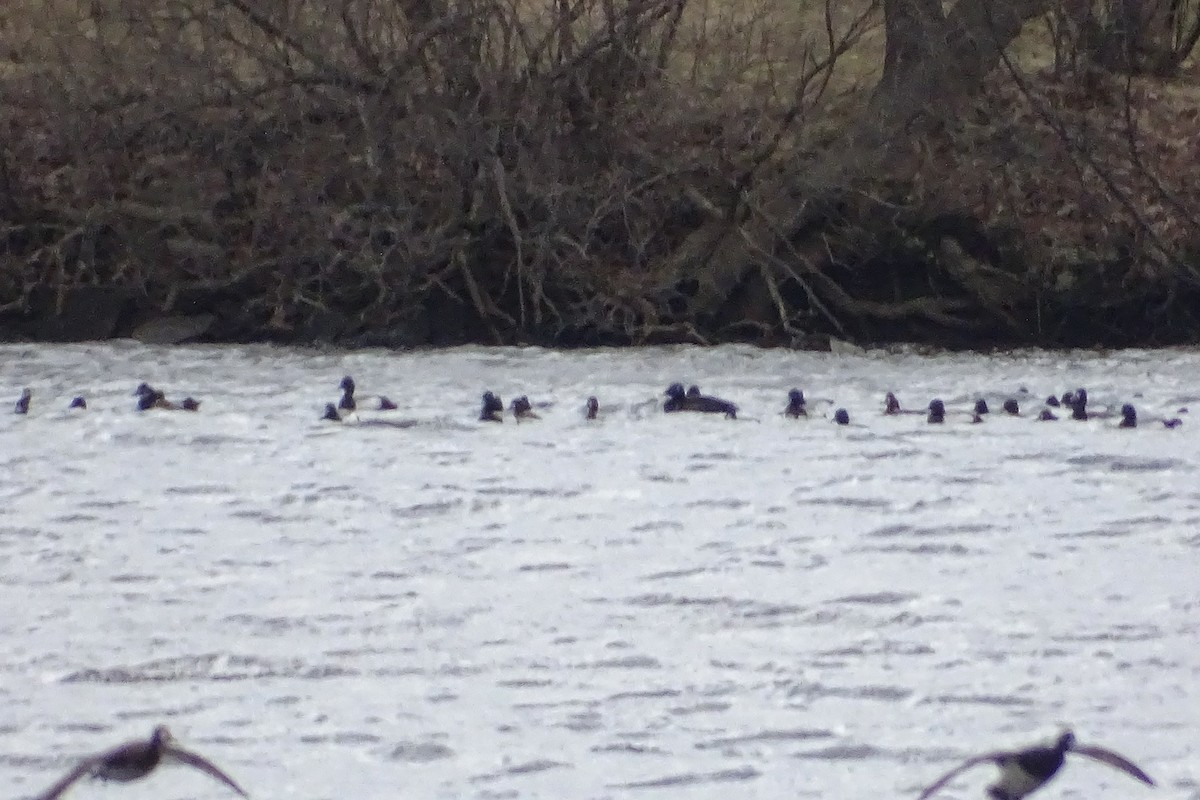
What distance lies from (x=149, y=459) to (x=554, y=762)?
149 inches

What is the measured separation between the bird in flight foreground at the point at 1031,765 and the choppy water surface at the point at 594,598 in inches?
29.9

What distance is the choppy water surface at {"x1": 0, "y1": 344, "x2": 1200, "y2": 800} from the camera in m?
3.79

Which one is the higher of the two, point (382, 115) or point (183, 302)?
point (382, 115)

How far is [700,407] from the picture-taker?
8.41m

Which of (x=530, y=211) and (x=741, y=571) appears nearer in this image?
(x=741, y=571)

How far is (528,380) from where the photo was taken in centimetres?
963

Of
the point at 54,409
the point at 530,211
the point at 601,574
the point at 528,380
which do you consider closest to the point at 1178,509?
the point at 601,574

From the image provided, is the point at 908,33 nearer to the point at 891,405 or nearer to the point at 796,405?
the point at 891,405

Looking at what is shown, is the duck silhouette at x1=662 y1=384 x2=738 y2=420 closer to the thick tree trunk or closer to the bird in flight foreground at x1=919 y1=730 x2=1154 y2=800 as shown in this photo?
the thick tree trunk

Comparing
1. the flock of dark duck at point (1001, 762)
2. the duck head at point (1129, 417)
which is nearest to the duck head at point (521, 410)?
the duck head at point (1129, 417)

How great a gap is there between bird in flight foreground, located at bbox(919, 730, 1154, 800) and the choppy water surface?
0.76m

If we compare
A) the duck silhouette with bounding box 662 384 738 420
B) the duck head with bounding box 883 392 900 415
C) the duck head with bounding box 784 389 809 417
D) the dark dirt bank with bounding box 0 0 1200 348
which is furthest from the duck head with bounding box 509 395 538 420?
the dark dirt bank with bounding box 0 0 1200 348

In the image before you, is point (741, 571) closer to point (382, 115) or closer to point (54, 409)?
point (54, 409)

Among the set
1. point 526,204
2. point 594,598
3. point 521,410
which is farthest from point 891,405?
point 526,204
